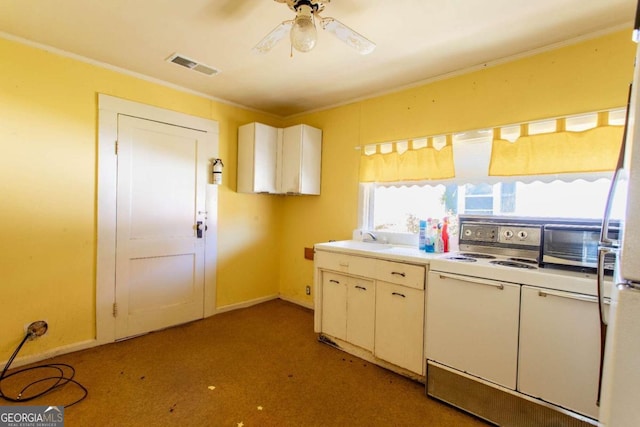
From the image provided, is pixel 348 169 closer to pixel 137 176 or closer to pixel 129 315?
pixel 137 176

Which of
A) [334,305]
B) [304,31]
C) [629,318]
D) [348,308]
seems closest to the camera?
[629,318]

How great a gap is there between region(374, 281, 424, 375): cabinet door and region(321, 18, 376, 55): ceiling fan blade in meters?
1.59

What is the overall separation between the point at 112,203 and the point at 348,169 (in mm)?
2231

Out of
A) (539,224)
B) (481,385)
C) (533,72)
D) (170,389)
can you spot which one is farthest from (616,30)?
(170,389)

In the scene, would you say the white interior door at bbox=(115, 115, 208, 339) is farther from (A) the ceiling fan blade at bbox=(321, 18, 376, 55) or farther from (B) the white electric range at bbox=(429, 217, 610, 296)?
(B) the white electric range at bbox=(429, 217, 610, 296)

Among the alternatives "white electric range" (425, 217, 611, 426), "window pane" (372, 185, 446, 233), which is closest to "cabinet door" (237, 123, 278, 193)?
"window pane" (372, 185, 446, 233)

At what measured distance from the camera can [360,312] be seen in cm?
249

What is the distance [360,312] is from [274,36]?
2.03m

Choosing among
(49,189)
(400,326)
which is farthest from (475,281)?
(49,189)

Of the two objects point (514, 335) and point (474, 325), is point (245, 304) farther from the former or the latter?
point (514, 335)

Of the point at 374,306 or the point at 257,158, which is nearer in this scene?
the point at 374,306

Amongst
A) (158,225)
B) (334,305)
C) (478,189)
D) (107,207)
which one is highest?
(478,189)

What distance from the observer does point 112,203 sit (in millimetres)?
2648

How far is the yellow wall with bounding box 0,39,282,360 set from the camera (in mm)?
2205
